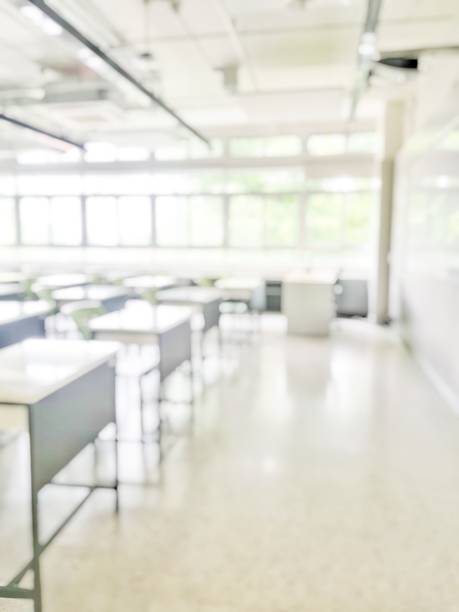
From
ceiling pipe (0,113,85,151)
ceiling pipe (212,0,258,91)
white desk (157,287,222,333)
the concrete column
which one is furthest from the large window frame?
white desk (157,287,222,333)

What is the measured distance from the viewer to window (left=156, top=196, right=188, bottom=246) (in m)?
9.77

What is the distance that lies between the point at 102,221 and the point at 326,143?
4.82 meters

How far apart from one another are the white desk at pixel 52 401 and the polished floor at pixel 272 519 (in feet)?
0.81

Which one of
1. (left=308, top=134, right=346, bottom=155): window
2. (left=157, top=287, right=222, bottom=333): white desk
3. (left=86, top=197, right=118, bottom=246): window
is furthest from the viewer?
(left=86, top=197, right=118, bottom=246): window

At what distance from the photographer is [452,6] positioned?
4.14 meters

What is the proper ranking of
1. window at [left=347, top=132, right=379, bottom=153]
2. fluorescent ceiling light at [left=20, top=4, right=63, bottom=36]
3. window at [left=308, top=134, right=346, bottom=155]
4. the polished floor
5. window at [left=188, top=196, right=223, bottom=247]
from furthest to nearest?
window at [left=188, top=196, right=223, bottom=247]
window at [left=308, top=134, right=346, bottom=155]
window at [left=347, top=132, right=379, bottom=153]
fluorescent ceiling light at [left=20, top=4, right=63, bottom=36]
the polished floor

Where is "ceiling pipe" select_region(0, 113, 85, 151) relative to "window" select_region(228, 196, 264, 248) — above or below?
above

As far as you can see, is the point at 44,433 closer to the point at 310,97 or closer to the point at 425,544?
the point at 425,544

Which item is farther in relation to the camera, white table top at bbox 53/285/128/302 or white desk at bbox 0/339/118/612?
white table top at bbox 53/285/128/302

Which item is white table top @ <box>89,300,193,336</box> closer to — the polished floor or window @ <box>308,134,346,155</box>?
the polished floor

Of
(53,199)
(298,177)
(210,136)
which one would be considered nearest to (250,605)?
(298,177)

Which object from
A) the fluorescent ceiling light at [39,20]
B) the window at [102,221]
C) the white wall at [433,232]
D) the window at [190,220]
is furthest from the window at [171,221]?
the fluorescent ceiling light at [39,20]

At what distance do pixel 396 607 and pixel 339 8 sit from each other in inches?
176

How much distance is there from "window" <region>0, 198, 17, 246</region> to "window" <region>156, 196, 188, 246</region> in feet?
10.8
